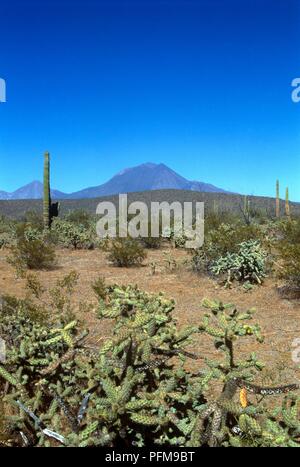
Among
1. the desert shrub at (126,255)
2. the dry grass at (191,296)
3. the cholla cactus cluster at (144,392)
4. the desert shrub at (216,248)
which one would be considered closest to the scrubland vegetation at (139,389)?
the cholla cactus cluster at (144,392)

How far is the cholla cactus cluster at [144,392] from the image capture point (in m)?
2.80

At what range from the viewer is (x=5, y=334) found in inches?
192

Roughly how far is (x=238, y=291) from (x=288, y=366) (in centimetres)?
443

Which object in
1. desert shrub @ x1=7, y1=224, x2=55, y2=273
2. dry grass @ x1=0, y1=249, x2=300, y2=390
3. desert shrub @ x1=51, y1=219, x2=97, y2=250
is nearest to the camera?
dry grass @ x1=0, y1=249, x2=300, y2=390

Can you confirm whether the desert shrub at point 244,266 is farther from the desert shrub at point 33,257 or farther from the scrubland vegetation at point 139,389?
the scrubland vegetation at point 139,389

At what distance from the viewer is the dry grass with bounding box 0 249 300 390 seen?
5922mm

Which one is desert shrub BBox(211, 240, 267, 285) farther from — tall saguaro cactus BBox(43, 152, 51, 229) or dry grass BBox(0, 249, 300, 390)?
tall saguaro cactus BBox(43, 152, 51, 229)

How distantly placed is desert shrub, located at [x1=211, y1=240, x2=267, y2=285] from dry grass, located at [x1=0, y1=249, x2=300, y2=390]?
29 centimetres

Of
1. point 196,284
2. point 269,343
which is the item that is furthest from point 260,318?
point 196,284

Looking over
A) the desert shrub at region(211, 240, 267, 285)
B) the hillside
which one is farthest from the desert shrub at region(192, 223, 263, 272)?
the hillside

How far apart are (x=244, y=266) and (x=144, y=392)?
7448 mm

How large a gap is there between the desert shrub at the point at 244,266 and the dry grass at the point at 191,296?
295 mm
